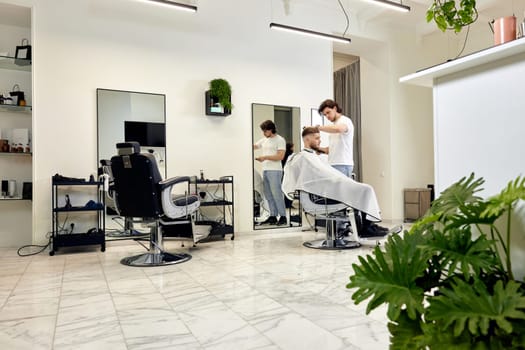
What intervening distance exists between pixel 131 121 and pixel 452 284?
4242 millimetres

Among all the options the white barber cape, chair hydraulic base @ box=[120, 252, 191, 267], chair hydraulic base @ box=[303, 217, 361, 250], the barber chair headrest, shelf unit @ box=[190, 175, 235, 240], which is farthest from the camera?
shelf unit @ box=[190, 175, 235, 240]

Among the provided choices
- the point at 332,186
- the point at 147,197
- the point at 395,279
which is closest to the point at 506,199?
the point at 395,279

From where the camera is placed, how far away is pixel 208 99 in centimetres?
482

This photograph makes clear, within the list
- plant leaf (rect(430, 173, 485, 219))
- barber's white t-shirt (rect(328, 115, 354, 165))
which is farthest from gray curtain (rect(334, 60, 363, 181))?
plant leaf (rect(430, 173, 485, 219))

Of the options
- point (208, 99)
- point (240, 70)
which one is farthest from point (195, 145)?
Result: point (240, 70)

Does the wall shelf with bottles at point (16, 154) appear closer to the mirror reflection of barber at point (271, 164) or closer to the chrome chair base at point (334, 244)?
the mirror reflection of barber at point (271, 164)

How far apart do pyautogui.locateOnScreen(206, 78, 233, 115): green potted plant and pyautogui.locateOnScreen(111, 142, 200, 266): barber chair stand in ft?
5.66

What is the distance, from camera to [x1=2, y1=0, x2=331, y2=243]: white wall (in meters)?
4.16

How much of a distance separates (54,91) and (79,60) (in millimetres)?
454

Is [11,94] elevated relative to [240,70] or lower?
lower

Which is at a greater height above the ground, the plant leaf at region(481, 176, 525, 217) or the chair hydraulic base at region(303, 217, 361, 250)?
the plant leaf at region(481, 176, 525, 217)

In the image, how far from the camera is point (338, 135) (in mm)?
4363

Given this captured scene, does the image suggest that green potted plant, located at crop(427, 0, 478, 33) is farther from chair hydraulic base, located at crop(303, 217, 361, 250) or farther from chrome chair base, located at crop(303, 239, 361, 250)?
chrome chair base, located at crop(303, 239, 361, 250)

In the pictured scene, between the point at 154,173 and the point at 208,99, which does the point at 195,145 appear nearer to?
the point at 208,99
